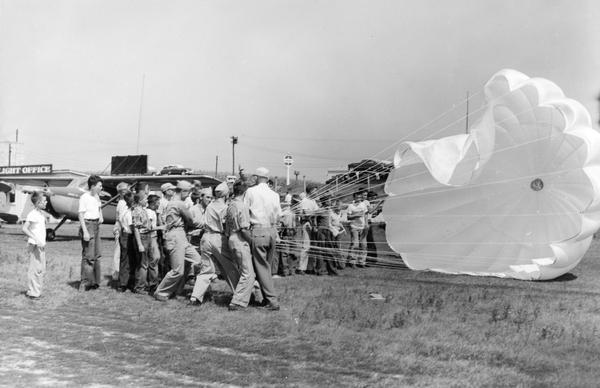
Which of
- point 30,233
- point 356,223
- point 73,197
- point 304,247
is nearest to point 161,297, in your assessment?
point 30,233

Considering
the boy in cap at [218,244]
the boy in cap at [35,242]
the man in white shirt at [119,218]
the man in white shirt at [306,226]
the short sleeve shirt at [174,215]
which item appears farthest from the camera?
the man in white shirt at [306,226]

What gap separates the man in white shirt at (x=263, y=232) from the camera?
24.7 ft

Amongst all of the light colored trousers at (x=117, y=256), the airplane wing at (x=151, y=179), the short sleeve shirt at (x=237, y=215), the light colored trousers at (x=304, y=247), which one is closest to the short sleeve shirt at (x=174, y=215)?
the short sleeve shirt at (x=237, y=215)

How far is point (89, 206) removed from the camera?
8719 mm

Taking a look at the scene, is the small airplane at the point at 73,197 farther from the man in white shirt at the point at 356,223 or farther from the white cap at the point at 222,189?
the white cap at the point at 222,189

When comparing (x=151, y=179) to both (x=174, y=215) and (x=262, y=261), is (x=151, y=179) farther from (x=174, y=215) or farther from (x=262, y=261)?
(x=262, y=261)

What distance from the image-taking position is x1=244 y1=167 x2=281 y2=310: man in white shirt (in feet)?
24.7

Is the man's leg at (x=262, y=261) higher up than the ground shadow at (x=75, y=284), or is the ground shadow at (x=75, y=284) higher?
the man's leg at (x=262, y=261)

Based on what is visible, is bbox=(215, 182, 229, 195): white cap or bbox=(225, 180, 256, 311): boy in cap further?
bbox=(215, 182, 229, 195): white cap

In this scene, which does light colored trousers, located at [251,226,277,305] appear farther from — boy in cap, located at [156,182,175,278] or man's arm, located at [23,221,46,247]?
man's arm, located at [23,221,46,247]

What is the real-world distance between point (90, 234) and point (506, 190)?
7.70 meters

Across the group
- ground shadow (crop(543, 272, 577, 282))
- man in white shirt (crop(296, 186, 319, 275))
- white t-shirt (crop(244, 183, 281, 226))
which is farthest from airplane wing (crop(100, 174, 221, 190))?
ground shadow (crop(543, 272, 577, 282))

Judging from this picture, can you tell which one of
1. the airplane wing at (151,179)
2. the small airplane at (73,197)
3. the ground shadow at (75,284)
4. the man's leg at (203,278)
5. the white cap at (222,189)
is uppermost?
the airplane wing at (151,179)

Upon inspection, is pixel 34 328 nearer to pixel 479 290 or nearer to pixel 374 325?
pixel 374 325
